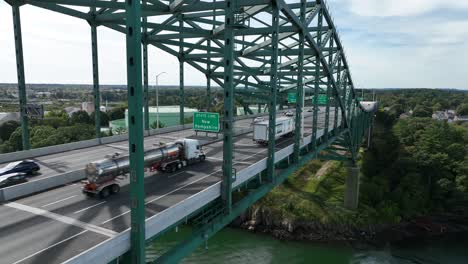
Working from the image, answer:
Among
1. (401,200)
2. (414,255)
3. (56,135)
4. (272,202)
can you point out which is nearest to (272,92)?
(272,202)

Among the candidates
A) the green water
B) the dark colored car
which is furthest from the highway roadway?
the green water

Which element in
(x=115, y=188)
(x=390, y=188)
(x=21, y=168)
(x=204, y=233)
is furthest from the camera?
(x=390, y=188)

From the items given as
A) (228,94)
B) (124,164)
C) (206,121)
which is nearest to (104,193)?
(124,164)

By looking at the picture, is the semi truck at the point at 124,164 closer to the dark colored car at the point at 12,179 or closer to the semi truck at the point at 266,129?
the dark colored car at the point at 12,179

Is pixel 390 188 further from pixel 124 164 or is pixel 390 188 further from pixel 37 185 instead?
pixel 37 185

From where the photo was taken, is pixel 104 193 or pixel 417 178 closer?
pixel 104 193

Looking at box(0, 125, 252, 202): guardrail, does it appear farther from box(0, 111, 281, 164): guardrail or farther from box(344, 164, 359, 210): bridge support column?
box(344, 164, 359, 210): bridge support column
